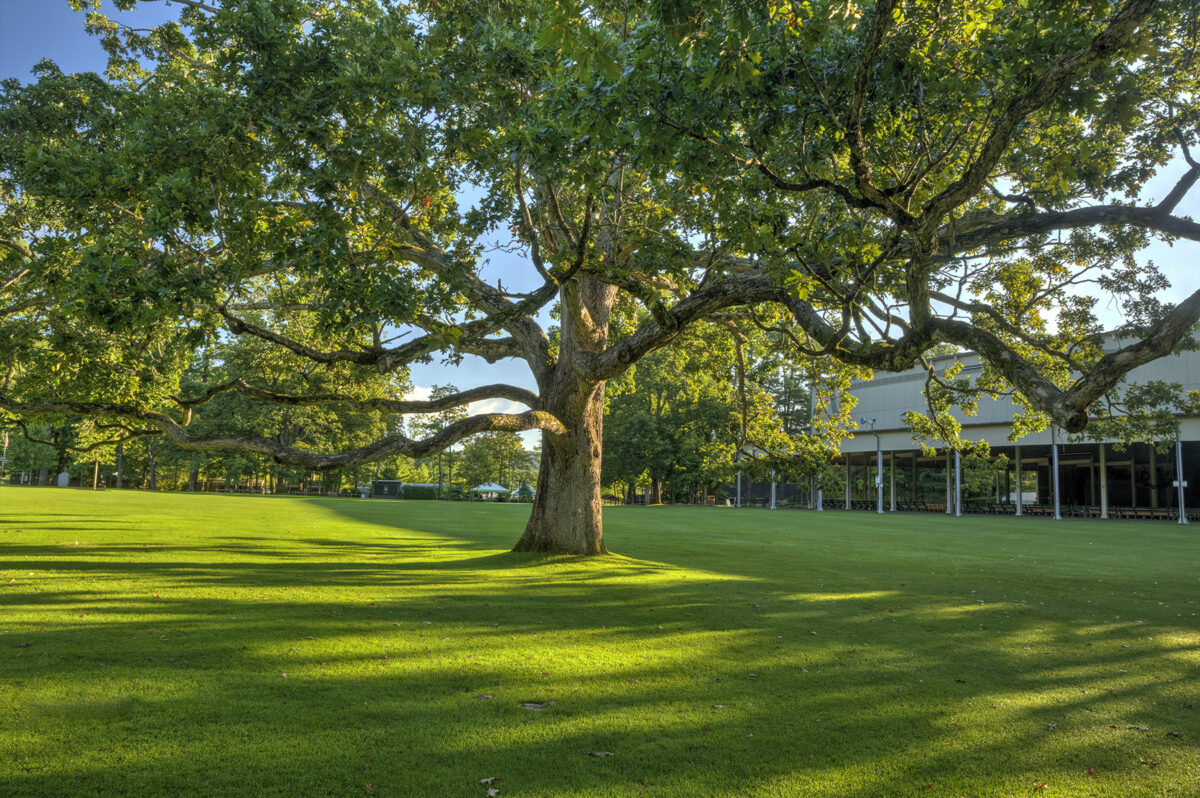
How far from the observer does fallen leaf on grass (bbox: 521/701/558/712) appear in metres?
4.74

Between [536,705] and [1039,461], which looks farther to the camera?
[1039,461]

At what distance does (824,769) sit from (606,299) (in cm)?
1129

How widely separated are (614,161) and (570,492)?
665cm

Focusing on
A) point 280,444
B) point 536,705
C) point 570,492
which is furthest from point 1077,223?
point 280,444

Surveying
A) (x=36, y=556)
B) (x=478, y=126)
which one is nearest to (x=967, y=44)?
(x=478, y=126)

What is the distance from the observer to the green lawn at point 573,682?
3.73m

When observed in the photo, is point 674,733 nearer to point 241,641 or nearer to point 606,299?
point 241,641

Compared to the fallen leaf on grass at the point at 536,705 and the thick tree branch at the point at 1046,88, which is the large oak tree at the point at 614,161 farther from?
the fallen leaf on grass at the point at 536,705

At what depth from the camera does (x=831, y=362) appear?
1489cm

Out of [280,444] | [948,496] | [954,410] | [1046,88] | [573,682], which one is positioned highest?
[954,410]

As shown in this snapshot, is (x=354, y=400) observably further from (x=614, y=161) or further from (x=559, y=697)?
(x=559, y=697)

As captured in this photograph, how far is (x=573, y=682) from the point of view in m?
5.39


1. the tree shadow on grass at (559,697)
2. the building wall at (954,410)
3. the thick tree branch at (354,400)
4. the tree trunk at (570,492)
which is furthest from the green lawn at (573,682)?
the building wall at (954,410)

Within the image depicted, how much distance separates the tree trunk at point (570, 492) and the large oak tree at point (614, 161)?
1.06m
